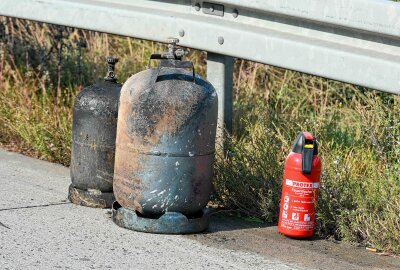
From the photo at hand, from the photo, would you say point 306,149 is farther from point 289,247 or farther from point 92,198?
point 92,198

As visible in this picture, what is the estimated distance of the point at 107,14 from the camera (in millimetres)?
6926

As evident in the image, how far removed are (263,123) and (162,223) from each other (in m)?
1.32

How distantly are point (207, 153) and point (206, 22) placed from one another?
1.09m

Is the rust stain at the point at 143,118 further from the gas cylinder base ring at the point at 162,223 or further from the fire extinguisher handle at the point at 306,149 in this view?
the fire extinguisher handle at the point at 306,149

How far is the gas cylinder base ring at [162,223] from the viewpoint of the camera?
18.4 ft

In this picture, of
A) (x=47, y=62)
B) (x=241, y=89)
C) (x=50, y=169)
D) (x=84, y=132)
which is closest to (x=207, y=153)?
(x=84, y=132)

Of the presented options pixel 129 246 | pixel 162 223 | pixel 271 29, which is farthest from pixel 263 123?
pixel 129 246

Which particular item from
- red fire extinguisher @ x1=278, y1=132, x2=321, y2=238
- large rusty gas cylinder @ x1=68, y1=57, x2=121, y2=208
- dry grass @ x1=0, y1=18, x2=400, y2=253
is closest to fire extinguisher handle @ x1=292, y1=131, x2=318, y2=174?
red fire extinguisher @ x1=278, y1=132, x2=321, y2=238

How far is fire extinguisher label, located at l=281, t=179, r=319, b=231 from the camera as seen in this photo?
18.3ft

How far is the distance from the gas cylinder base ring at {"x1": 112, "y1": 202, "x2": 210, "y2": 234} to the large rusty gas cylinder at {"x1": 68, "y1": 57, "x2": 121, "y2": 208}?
43 centimetres

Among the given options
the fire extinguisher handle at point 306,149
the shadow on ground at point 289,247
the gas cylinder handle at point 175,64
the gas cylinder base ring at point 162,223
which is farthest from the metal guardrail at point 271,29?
the gas cylinder base ring at point 162,223

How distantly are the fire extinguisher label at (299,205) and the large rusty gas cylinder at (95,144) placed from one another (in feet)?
3.63

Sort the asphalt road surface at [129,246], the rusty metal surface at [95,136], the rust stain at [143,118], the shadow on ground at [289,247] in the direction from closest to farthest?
the asphalt road surface at [129,246] → the shadow on ground at [289,247] → the rust stain at [143,118] → the rusty metal surface at [95,136]

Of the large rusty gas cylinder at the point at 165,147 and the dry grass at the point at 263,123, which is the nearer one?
the large rusty gas cylinder at the point at 165,147
